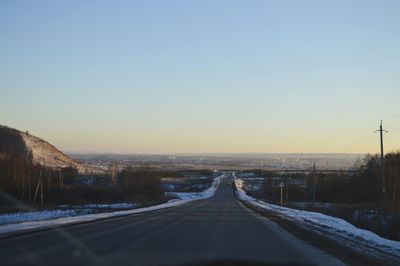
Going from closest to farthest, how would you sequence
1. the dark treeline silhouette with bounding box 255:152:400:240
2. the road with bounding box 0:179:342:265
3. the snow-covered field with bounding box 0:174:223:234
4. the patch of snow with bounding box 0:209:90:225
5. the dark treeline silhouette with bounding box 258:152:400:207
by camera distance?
the road with bounding box 0:179:342:265 → the snow-covered field with bounding box 0:174:223:234 → the patch of snow with bounding box 0:209:90:225 → the dark treeline silhouette with bounding box 255:152:400:240 → the dark treeline silhouette with bounding box 258:152:400:207

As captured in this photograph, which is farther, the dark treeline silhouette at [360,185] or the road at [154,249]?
the dark treeline silhouette at [360,185]

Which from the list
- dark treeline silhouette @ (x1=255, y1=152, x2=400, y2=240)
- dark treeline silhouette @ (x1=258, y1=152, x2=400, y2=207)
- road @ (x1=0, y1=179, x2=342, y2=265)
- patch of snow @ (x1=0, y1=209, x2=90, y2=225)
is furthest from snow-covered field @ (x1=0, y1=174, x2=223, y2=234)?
dark treeline silhouette @ (x1=258, y1=152, x2=400, y2=207)

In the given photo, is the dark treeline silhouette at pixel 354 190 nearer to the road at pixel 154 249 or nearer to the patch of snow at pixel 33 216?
the patch of snow at pixel 33 216

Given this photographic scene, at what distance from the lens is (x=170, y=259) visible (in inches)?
530

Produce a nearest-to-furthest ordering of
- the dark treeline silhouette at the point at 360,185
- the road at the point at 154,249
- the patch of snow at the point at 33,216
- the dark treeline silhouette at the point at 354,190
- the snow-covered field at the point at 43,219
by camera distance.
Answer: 1. the road at the point at 154,249
2. the snow-covered field at the point at 43,219
3. the patch of snow at the point at 33,216
4. the dark treeline silhouette at the point at 354,190
5. the dark treeline silhouette at the point at 360,185

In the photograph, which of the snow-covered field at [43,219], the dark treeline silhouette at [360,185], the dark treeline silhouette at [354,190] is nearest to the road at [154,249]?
the snow-covered field at [43,219]

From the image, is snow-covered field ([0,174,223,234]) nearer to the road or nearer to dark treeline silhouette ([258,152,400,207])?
the road

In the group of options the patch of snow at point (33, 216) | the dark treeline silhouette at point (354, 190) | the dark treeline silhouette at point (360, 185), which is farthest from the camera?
the dark treeline silhouette at point (360, 185)

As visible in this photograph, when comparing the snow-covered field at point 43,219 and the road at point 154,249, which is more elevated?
the road at point 154,249

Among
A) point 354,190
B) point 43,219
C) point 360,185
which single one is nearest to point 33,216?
point 43,219

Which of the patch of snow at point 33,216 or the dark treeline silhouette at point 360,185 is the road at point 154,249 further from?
the dark treeline silhouette at point 360,185

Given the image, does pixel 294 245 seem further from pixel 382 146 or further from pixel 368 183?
pixel 368 183

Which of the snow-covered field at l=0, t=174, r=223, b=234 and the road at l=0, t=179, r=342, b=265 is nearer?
the road at l=0, t=179, r=342, b=265

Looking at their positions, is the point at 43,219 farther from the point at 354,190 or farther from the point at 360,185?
the point at 354,190
